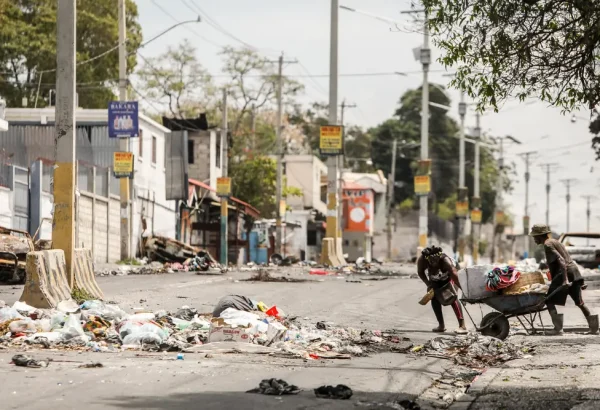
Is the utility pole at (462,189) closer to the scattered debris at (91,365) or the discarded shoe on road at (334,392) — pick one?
the scattered debris at (91,365)

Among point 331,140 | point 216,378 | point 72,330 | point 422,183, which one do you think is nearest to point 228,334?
point 72,330

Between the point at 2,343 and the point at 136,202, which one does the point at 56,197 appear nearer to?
the point at 2,343

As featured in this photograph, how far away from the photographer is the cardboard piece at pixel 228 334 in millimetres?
14453

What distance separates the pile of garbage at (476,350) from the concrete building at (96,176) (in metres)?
22.9

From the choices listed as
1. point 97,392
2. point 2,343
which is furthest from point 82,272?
point 97,392

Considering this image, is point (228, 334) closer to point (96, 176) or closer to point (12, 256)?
point (12, 256)

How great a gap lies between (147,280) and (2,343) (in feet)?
52.7

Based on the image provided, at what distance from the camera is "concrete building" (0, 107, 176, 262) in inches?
1529

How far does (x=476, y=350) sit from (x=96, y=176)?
30.8 meters

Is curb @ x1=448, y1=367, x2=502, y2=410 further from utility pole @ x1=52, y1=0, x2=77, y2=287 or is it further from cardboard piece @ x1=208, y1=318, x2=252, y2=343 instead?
utility pole @ x1=52, y1=0, x2=77, y2=287

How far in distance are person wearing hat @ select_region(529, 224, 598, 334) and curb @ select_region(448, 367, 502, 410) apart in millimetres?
3997

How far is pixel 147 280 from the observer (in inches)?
1184

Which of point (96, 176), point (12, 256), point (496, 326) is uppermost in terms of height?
point (96, 176)

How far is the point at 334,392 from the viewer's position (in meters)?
10.2
